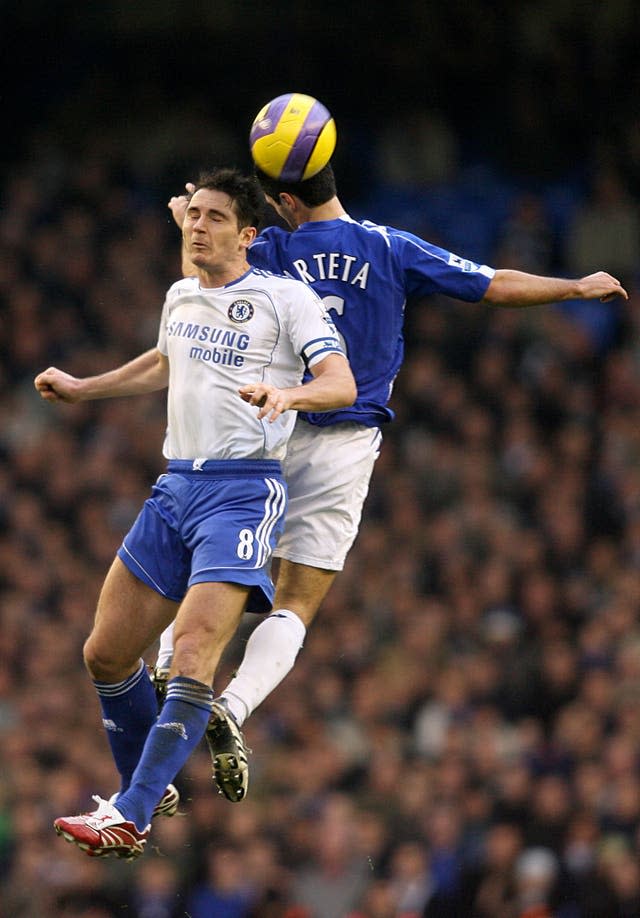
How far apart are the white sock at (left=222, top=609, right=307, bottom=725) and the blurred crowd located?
4.63m

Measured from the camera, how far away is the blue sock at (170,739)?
6000 mm

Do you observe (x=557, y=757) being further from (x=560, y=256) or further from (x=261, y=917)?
(x=560, y=256)

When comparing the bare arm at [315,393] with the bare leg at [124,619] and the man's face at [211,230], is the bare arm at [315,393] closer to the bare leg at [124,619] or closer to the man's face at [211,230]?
the man's face at [211,230]

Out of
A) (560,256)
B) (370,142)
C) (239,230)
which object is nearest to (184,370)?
(239,230)

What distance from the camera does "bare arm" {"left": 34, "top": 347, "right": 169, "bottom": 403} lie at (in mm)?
6867

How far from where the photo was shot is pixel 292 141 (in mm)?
6508

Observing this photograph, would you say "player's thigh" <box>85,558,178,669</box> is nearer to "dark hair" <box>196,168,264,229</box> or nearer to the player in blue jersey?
the player in blue jersey

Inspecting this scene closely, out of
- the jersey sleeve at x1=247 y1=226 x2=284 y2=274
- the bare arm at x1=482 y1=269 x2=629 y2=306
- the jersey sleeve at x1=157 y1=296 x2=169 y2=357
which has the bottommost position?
the jersey sleeve at x1=157 y1=296 x2=169 y2=357

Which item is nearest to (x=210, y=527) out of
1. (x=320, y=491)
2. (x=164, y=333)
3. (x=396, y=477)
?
(x=320, y=491)

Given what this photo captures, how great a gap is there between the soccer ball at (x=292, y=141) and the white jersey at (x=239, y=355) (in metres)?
0.46

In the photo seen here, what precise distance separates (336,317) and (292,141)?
28.3 inches

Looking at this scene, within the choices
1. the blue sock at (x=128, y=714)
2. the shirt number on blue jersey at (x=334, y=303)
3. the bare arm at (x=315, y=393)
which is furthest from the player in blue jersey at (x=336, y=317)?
the bare arm at (x=315, y=393)

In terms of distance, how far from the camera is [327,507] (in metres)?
6.82

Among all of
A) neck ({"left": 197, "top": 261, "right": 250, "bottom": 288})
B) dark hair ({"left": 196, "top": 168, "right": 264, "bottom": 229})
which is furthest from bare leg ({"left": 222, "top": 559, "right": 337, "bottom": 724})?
dark hair ({"left": 196, "top": 168, "right": 264, "bottom": 229})
